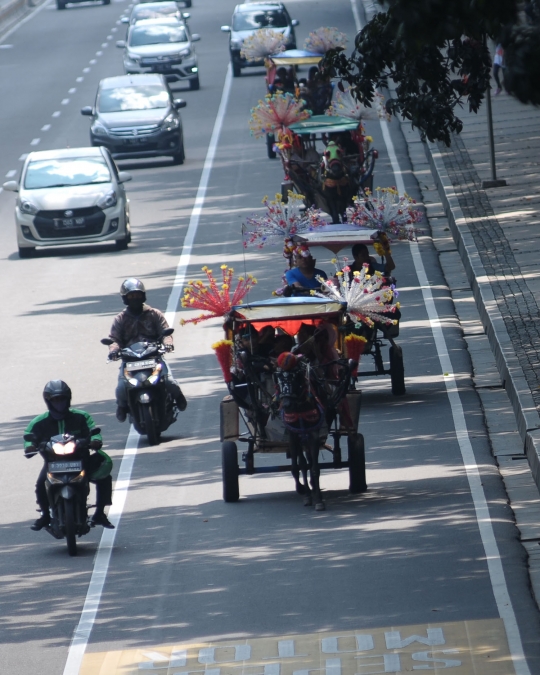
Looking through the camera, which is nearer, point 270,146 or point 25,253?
point 25,253

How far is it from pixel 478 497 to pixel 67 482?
3469 mm

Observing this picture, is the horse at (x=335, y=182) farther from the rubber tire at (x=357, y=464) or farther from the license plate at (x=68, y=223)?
the rubber tire at (x=357, y=464)

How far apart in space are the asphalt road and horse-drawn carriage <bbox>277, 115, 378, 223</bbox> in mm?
1550

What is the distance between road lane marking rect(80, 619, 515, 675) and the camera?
32.7 ft

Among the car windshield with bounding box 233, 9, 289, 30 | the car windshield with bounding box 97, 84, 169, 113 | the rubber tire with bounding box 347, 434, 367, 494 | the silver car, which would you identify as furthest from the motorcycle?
the car windshield with bounding box 233, 9, 289, 30

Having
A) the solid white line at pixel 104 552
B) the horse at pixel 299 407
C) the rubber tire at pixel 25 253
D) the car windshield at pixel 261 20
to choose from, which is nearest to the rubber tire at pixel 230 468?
the horse at pixel 299 407

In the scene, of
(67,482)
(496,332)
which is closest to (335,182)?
(496,332)

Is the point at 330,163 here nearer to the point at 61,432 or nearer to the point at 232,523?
the point at 232,523

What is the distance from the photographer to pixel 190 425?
1753 centimetres

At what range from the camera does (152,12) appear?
57906 mm

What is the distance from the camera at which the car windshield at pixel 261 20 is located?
5259cm

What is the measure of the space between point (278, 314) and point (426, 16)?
541 centimetres

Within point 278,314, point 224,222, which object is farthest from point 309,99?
point 278,314

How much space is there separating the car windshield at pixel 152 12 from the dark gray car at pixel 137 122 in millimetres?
17757
